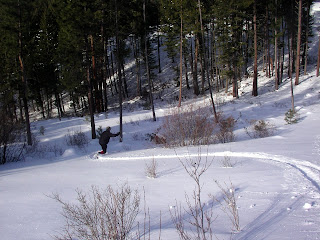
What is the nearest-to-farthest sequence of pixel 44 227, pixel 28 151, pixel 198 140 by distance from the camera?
pixel 44 227 → pixel 198 140 → pixel 28 151

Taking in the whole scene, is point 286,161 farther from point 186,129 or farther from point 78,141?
point 78,141

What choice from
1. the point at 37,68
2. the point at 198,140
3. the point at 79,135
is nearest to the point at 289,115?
the point at 198,140

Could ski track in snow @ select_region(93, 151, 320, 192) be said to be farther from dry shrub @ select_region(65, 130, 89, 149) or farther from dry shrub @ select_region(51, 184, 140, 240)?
dry shrub @ select_region(65, 130, 89, 149)

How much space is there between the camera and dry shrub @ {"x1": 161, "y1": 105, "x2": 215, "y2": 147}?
1209 cm

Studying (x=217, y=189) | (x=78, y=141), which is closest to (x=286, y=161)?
(x=217, y=189)

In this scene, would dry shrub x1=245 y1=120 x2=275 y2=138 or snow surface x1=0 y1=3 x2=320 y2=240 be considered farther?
dry shrub x1=245 y1=120 x2=275 y2=138

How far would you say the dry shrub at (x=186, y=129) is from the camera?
12.1 metres

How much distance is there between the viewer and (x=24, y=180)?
7.55 metres

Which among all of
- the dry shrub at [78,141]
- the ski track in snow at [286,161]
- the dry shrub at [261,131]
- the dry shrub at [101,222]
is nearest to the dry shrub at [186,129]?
the ski track in snow at [286,161]

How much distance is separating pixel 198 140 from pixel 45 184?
7461 mm

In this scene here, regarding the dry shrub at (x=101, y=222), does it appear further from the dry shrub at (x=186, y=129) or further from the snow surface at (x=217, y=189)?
the dry shrub at (x=186, y=129)

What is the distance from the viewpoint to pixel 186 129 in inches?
489

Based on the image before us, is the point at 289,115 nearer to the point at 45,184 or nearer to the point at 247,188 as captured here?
the point at 247,188

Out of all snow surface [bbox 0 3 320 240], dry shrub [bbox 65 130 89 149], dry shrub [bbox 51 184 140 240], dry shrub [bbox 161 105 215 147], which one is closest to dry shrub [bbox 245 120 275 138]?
snow surface [bbox 0 3 320 240]
